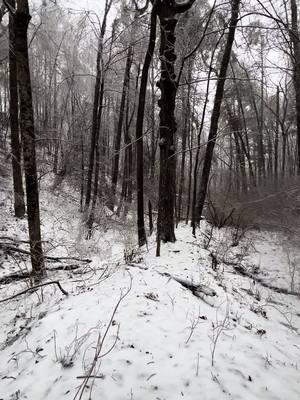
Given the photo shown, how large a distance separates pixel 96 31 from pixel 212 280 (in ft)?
27.3

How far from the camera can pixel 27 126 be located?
4.79 m

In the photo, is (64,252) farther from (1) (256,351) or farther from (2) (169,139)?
(1) (256,351)

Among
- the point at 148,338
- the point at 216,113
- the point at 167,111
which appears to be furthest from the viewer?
the point at 216,113

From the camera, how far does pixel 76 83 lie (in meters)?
15.9

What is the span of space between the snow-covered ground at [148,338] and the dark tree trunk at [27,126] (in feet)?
2.24

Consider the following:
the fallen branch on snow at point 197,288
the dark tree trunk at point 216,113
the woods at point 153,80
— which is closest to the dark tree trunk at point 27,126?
the woods at point 153,80

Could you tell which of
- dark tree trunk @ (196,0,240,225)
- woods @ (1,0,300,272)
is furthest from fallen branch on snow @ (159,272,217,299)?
dark tree trunk @ (196,0,240,225)

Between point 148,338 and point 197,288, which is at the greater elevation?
point 148,338

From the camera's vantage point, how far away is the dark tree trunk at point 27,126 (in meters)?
4.50

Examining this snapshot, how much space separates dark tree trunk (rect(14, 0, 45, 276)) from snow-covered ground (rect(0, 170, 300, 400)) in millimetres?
682

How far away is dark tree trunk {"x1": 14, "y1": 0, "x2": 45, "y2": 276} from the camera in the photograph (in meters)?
4.50

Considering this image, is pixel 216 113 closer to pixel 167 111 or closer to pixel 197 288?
pixel 167 111

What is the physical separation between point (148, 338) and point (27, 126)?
4069 mm

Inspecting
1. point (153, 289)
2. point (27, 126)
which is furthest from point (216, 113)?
point (153, 289)
